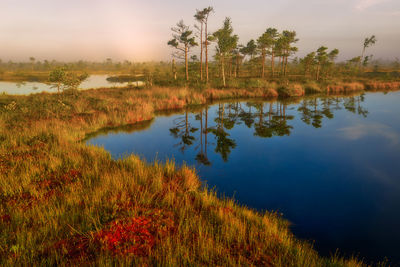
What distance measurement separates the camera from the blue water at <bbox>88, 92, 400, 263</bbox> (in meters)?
5.62

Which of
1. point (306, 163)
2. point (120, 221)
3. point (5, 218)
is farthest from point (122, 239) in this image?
point (306, 163)

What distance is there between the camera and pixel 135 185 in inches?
222

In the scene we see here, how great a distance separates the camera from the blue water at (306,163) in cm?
562

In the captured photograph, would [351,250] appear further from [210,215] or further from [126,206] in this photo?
[126,206]

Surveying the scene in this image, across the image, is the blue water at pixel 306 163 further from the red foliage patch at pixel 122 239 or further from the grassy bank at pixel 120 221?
the red foliage patch at pixel 122 239

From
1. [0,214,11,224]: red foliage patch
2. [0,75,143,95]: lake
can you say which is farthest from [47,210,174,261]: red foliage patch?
[0,75,143,95]: lake

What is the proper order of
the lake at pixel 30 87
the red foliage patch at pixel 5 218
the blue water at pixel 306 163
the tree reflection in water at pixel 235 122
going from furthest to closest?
1. the lake at pixel 30 87
2. the tree reflection in water at pixel 235 122
3. the blue water at pixel 306 163
4. the red foliage patch at pixel 5 218

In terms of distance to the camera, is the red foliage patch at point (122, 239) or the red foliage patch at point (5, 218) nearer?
the red foliage patch at point (122, 239)

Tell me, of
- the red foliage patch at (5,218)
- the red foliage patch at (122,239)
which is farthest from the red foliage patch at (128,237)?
the red foliage patch at (5,218)

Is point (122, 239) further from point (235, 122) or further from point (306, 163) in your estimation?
point (235, 122)

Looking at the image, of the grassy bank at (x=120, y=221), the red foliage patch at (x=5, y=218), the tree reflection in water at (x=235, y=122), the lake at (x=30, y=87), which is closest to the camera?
the grassy bank at (x=120, y=221)

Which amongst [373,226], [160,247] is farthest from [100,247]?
[373,226]

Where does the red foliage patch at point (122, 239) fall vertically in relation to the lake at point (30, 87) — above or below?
below

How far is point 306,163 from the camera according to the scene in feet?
32.4
